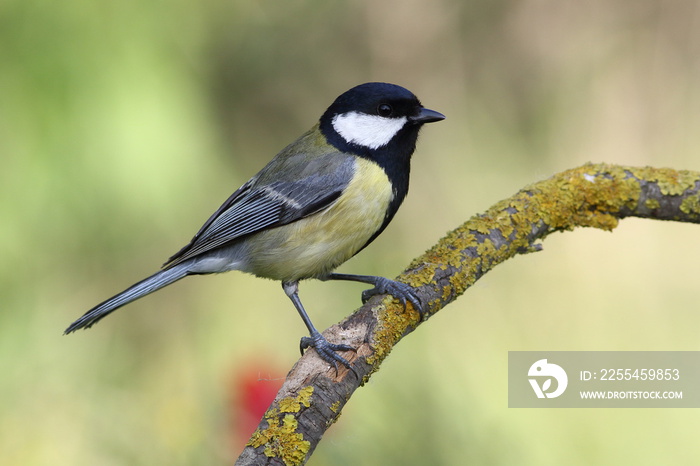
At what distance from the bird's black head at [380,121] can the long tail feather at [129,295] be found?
637 mm

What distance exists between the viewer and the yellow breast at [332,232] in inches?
85.1

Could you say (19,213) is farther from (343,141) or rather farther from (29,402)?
(343,141)

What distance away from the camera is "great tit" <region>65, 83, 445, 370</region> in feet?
7.13

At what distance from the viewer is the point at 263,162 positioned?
3.75 meters

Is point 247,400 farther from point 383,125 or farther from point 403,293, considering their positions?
point 383,125

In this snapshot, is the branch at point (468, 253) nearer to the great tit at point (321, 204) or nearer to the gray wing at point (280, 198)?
the great tit at point (321, 204)

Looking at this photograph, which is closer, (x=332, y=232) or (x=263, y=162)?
(x=332, y=232)

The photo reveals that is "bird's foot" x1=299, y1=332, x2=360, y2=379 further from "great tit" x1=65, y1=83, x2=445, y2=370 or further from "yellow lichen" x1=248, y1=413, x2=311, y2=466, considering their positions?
"great tit" x1=65, y1=83, x2=445, y2=370

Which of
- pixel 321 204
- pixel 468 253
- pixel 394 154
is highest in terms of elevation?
pixel 394 154

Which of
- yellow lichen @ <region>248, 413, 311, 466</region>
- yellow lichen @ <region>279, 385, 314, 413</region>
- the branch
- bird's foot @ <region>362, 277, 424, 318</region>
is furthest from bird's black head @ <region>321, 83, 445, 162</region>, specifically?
yellow lichen @ <region>248, 413, 311, 466</region>

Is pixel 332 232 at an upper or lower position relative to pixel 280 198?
lower

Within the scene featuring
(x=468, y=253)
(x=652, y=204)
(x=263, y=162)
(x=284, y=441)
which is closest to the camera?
(x=284, y=441)

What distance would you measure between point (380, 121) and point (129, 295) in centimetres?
91

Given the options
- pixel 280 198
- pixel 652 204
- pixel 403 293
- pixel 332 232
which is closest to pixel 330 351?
pixel 403 293
